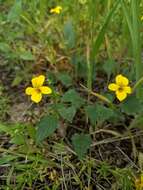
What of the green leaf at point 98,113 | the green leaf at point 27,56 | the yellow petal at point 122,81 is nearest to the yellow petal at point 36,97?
the green leaf at point 98,113

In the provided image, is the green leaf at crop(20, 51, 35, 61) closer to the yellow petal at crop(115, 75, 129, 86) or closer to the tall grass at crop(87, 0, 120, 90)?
the tall grass at crop(87, 0, 120, 90)

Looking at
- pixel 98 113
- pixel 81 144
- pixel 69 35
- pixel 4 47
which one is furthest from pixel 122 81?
pixel 4 47

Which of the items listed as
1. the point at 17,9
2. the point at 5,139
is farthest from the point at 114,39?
the point at 5,139

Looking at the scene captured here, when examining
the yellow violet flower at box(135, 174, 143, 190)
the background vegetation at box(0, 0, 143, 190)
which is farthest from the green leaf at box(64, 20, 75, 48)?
the yellow violet flower at box(135, 174, 143, 190)

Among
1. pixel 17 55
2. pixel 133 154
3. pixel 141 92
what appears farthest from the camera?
pixel 17 55

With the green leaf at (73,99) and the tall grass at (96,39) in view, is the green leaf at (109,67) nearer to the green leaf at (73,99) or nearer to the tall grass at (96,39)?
the tall grass at (96,39)

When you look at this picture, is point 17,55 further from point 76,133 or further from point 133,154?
point 133,154
